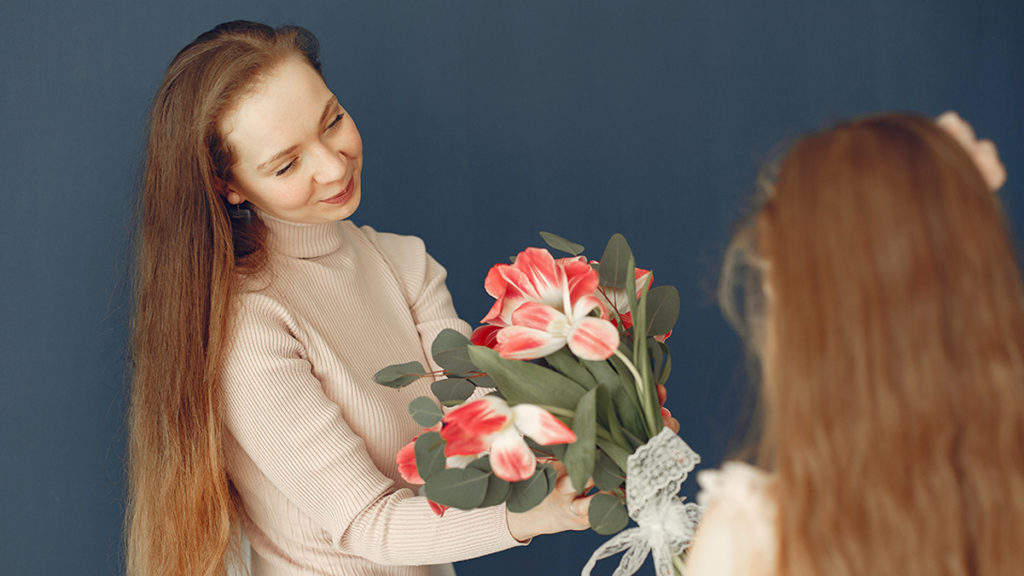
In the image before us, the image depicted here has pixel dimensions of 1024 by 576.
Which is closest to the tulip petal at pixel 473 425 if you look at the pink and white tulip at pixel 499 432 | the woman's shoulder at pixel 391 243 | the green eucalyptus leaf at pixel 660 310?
the pink and white tulip at pixel 499 432

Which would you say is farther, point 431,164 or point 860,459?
point 431,164

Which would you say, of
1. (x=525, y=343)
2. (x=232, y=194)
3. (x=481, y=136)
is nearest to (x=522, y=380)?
(x=525, y=343)

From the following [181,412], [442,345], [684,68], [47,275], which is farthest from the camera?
[684,68]

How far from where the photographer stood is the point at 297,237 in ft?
3.90

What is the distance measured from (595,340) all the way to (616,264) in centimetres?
15

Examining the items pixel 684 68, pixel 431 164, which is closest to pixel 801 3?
pixel 684 68

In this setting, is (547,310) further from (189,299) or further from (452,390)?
(189,299)

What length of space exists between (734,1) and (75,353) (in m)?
1.51

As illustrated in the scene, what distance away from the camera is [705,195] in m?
1.87

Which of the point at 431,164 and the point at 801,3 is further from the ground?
the point at 801,3

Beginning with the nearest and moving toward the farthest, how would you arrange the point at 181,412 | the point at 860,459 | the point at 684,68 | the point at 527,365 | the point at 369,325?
the point at 860,459, the point at 527,365, the point at 181,412, the point at 369,325, the point at 684,68

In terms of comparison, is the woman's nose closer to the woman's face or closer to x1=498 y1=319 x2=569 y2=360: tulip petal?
the woman's face

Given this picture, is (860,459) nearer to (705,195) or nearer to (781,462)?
(781,462)


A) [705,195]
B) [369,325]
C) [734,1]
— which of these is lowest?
[369,325]
